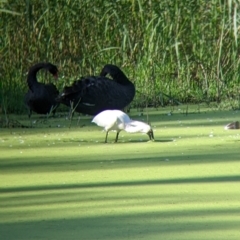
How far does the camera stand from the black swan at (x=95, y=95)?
850 centimetres

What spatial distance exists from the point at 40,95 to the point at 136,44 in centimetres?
127

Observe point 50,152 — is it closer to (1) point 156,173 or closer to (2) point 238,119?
(1) point 156,173

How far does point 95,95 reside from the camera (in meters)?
8.59

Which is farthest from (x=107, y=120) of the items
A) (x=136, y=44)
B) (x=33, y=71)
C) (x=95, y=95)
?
(x=136, y=44)

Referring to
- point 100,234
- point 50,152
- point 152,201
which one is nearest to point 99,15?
point 50,152

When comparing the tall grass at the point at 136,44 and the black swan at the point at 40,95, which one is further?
the tall grass at the point at 136,44

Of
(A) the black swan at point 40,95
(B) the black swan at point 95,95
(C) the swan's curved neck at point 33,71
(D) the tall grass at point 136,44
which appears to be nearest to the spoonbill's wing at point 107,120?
(B) the black swan at point 95,95

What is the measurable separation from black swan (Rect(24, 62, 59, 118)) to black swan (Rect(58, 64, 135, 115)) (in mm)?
433

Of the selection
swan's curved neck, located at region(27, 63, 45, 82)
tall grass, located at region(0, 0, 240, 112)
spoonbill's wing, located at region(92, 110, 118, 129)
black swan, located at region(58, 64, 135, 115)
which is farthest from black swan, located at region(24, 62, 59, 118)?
spoonbill's wing, located at region(92, 110, 118, 129)

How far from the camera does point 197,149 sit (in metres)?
6.25

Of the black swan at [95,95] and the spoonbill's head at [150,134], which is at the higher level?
the black swan at [95,95]

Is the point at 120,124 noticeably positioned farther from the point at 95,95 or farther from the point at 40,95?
the point at 40,95

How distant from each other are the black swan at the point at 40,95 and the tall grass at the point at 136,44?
259 mm

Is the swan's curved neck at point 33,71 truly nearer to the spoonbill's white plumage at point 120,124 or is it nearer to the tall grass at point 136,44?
the tall grass at point 136,44
